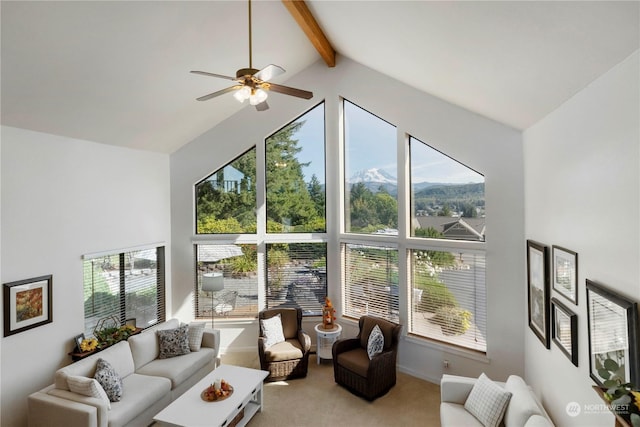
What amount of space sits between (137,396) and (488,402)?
12.0 ft

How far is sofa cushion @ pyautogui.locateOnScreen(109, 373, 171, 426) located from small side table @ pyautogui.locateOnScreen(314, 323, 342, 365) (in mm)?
A: 2232

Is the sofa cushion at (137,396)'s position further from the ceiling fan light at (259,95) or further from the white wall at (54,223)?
the ceiling fan light at (259,95)

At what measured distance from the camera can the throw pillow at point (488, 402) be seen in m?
3.08

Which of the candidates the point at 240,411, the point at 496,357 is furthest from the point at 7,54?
the point at 496,357

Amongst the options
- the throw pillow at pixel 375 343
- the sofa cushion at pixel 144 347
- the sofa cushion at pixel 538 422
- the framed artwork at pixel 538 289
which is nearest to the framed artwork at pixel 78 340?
the sofa cushion at pixel 144 347

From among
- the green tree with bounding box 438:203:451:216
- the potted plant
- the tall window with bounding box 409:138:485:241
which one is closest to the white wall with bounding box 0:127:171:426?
the tall window with bounding box 409:138:485:241

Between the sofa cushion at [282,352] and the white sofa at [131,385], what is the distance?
837 millimetres

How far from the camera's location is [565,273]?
115 inches

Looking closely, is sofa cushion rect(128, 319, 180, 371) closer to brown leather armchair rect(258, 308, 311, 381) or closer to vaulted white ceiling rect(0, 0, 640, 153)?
brown leather armchair rect(258, 308, 311, 381)

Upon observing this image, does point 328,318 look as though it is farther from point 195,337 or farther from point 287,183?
point 287,183

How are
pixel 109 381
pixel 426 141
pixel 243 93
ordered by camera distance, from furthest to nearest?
pixel 426 141, pixel 109 381, pixel 243 93

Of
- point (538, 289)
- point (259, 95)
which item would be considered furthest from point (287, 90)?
point (538, 289)

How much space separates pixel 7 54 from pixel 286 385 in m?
4.76

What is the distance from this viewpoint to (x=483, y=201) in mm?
4434
